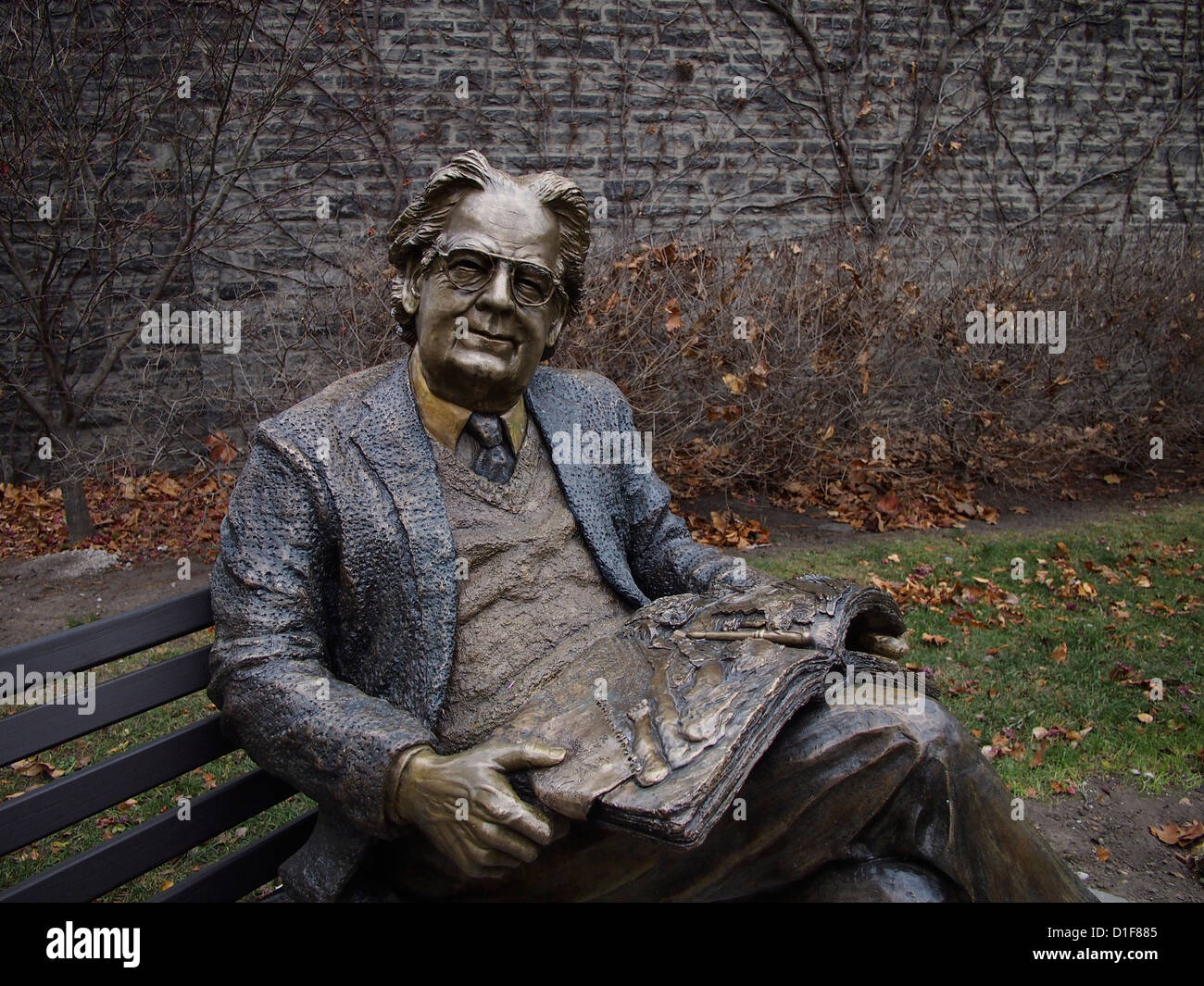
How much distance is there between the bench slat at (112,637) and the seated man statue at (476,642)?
24cm

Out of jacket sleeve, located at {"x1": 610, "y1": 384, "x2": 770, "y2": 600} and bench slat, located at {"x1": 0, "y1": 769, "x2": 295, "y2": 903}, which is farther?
jacket sleeve, located at {"x1": 610, "y1": 384, "x2": 770, "y2": 600}

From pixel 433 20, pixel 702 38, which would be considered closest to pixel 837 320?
pixel 702 38

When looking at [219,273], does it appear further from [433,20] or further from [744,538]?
[744,538]

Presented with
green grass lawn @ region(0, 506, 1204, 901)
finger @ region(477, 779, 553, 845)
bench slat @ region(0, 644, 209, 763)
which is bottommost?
green grass lawn @ region(0, 506, 1204, 901)

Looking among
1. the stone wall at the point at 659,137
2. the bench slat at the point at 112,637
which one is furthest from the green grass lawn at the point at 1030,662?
the stone wall at the point at 659,137

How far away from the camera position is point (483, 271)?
2135 millimetres

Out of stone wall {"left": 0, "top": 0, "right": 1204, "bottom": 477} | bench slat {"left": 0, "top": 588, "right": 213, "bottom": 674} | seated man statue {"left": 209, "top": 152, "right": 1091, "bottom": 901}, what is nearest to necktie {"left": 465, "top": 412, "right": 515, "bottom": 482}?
seated man statue {"left": 209, "top": 152, "right": 1091, "bottom": 901}

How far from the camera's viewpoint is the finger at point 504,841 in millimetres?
1648

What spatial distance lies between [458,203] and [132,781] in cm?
147

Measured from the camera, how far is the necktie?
2.27 m

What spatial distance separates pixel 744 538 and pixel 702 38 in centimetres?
555

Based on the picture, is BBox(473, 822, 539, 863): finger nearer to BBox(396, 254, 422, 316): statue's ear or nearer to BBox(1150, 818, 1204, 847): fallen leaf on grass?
BBox(396, 254, 422, 316): statue's ear

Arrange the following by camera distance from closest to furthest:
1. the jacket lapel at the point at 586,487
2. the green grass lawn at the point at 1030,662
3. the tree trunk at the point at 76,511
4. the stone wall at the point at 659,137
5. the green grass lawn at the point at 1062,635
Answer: the jacket lapel at the point at 586,487
the green grass lawn at the point at 1030,662
the green grass lawn at the point at 1062,635
the tree trunk at the point at 76,511
the stone wall at the point at 659,137

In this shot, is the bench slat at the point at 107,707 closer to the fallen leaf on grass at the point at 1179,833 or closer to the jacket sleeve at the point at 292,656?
the jacket sleeve at the point at 292,656
